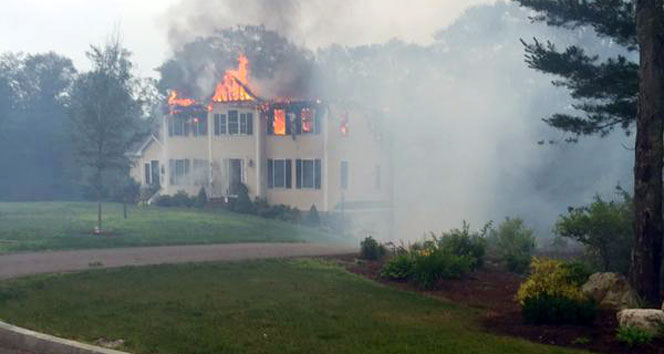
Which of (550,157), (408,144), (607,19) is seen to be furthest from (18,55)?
(607,19)

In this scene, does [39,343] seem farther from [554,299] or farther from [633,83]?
[633,83]

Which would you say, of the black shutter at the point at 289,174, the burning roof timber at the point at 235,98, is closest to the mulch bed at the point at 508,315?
the black shutter at the point at 289,174

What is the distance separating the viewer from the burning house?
33.6 m

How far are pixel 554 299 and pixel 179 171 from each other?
3156 centimetres

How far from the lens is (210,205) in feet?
114

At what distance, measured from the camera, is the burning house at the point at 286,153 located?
33562 mm

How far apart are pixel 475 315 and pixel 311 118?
24.5 meters

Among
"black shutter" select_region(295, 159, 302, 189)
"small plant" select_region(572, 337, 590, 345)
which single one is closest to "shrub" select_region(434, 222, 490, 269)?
"small plant" select_region(572, 337, 590, 345)

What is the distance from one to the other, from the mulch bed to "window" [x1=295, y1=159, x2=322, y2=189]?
60.9 feet

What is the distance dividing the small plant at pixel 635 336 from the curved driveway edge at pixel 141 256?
33.0 ft

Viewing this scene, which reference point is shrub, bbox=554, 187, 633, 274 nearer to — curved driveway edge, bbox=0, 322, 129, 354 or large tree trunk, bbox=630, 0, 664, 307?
large tree trunk, bbox=630, 0, 664, 307

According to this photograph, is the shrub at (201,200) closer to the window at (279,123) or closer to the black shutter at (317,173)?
the window at (279,123)

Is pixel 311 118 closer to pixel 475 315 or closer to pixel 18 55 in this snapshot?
pixel 475 315

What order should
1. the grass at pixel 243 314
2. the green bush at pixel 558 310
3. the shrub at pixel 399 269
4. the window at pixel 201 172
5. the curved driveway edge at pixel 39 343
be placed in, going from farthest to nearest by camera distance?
the window at pixel 201 172 → the shrub at pixel 399 269 → the green bush at pixel 558 310 → the grass at pixel 243 314 → the curved driveway edge at pixel 39 343
